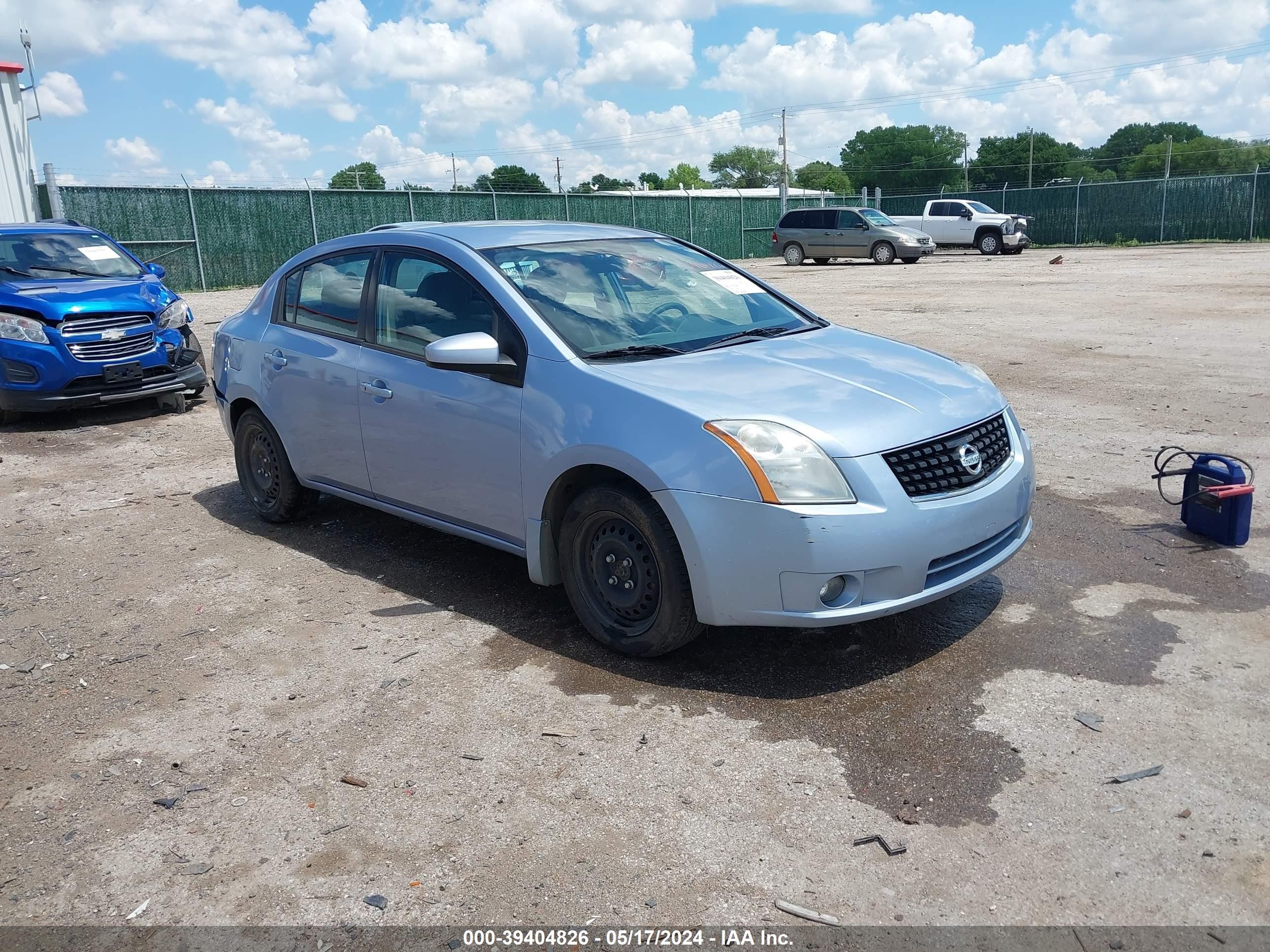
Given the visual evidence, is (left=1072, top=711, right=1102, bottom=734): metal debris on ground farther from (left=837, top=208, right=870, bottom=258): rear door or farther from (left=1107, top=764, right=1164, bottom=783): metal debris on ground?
(left=837, top=208, right=870, bottom=258): rear door

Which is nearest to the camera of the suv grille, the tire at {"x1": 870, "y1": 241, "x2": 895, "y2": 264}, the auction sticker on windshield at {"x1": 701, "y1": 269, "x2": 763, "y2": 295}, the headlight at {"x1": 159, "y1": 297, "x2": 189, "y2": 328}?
the suv grille

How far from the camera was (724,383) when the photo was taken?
4098mm

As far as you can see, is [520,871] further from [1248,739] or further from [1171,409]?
[1171,409]

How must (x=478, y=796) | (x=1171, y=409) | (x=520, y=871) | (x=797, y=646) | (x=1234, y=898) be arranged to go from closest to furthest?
(x=1234, y=898) < (x=520, y=871) < (x=478, y=796) < (x=797, y=646) < (x=1171, y=409)

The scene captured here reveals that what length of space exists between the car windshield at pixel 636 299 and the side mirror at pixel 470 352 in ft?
0.88

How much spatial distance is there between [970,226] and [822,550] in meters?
34.2

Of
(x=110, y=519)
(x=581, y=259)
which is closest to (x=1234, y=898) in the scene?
(x=581, y=259)

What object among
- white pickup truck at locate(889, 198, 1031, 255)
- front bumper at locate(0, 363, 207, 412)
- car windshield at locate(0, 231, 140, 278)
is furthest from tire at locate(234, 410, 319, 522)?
white pickup truck at locate(889, 198, 1031, 255)

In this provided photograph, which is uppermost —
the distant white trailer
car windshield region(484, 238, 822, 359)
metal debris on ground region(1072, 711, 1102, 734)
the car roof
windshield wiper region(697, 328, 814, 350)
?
the distant white trailer

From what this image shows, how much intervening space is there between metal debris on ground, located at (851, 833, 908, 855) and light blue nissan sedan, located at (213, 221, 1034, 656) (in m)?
0.90

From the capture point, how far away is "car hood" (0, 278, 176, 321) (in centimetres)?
927

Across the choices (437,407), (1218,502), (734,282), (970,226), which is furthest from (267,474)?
(970,226)

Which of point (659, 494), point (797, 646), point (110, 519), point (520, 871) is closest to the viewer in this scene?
point (520, 871)

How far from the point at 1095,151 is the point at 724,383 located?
13340 centimetres
